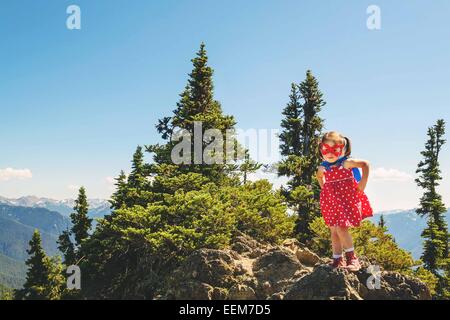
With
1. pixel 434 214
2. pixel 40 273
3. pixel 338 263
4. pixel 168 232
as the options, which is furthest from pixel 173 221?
pixel 434 214

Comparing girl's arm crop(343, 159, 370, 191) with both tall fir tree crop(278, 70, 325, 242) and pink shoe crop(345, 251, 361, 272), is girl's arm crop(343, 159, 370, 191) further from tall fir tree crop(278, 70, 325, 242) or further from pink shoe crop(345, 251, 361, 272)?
tall fir tree crop(278, 70, 325, 242)

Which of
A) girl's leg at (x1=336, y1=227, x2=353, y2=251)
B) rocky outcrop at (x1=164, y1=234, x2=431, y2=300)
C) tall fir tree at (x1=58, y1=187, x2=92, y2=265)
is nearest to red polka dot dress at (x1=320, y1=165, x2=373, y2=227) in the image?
girl's leg at (x1=336, y1=227, x2=353, y2=251)

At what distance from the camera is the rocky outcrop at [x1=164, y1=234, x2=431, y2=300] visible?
27.5ft

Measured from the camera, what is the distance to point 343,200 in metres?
7.86

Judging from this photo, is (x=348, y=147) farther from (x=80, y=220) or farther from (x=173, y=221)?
(x=80, y=220)

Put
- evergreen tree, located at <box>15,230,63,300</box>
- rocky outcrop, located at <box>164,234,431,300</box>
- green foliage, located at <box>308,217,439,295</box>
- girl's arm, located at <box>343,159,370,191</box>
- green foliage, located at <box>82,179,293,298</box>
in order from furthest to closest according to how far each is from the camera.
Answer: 1. evergreen tree, located at <box>15,230,63,300</box>
2. green foliage, located at <box>308,217,439,295</box>
3. green foliage, located at <box>82,179,293,298</box>
4. rocky outcrop, located at <box>164,234,431,300</box>
5. girl's arm, located at <box>343,159,370,191</box>

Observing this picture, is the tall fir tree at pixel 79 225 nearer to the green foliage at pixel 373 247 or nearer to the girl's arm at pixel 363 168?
the green foliage at pixel 373 247

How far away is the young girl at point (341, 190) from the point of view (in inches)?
303

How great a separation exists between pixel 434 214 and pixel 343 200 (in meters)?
35.6

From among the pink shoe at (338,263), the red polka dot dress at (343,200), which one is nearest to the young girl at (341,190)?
the red polka dot dress at (343,200)

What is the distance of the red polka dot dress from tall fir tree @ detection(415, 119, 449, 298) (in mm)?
31497

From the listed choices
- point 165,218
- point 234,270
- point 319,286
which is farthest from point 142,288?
point 319,286

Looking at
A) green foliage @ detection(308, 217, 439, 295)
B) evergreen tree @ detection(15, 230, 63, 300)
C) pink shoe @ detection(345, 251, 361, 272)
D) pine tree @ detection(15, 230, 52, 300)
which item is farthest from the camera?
pine tree @ detection(15, 230, 52, 300)
